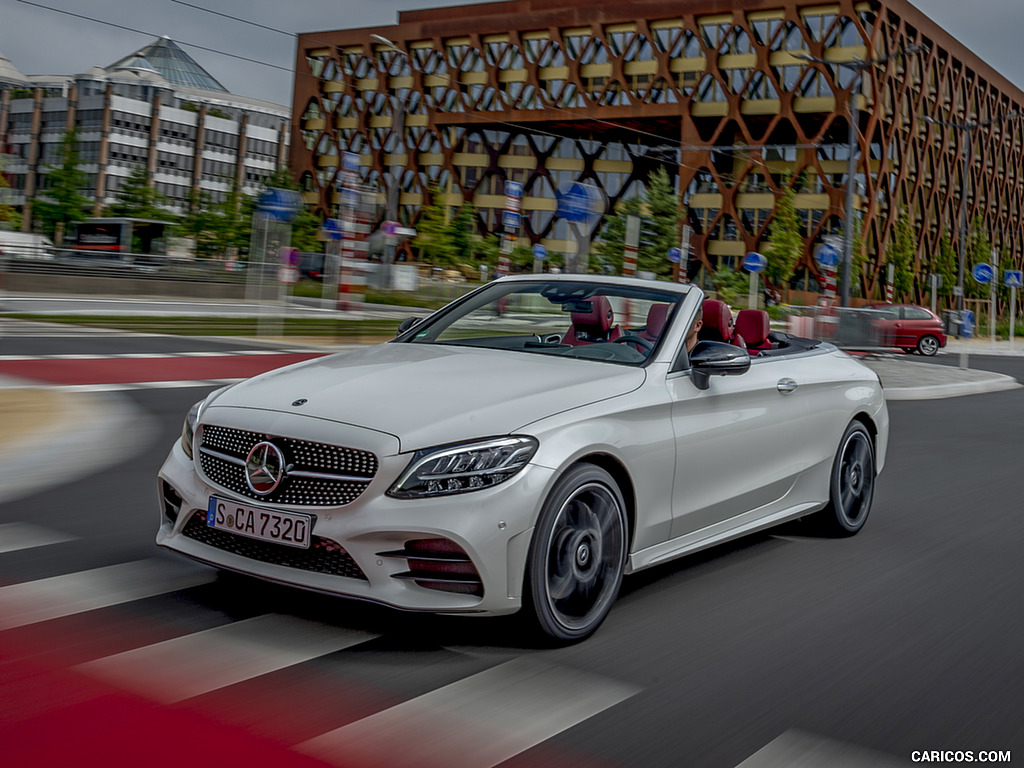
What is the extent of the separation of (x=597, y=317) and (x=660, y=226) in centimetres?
6558

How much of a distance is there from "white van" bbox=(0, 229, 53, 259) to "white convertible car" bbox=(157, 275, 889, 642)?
4470cm

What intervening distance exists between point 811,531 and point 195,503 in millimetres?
3761

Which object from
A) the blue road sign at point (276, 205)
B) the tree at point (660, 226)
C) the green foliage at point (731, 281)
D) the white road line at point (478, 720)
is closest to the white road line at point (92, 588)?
the white road line at point (478, 720)

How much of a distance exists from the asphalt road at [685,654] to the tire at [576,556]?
0.11 meters

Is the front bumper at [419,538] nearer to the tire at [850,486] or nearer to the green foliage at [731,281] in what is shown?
the tire at [850,486]

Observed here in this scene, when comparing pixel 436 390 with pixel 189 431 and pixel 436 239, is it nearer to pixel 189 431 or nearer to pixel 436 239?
Answer: pixel 189 431

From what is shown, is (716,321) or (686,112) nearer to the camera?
(716,321)

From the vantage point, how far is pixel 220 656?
12.3 ft

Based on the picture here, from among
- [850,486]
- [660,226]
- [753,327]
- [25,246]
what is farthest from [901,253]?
[753,327]

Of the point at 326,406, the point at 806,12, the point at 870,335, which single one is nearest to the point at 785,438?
the point at 326,406

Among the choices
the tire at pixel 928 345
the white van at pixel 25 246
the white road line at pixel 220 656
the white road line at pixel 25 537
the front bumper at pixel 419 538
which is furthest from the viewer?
the white van at pixel 25 246

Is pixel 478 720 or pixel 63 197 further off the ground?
pixel 63 197

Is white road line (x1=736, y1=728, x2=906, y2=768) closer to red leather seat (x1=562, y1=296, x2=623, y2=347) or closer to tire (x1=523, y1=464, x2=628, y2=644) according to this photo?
tire (x1=523, y1=464, x2=628, y2=644)

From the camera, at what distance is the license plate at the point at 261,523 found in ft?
12.6
